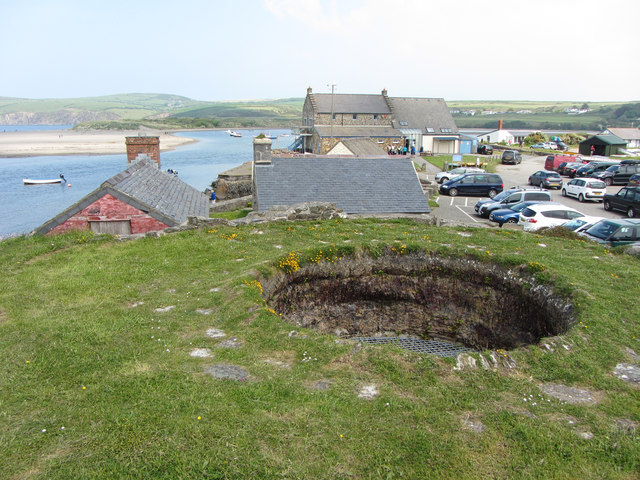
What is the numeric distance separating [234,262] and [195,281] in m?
1.58

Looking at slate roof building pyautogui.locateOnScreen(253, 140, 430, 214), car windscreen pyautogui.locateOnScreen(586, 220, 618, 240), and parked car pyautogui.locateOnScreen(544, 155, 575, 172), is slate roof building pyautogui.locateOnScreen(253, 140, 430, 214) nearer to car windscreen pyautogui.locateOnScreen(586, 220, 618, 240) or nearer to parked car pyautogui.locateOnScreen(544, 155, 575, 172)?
car windscreen pyautogui.locateOnScreen(586, 220, 618, 240)

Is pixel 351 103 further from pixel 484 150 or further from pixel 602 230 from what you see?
pixel 602 230

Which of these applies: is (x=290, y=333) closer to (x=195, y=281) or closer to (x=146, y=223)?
(x=195, y=281)

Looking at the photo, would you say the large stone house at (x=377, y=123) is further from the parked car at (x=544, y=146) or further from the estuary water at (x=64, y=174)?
the parked car at (x=544, y=146)

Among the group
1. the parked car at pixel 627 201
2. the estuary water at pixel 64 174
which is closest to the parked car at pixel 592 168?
the parked car at pixel 627 201

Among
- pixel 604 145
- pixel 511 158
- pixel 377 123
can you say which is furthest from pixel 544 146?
pixel 377 123

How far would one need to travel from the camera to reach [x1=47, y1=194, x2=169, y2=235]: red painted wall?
16.4 metres

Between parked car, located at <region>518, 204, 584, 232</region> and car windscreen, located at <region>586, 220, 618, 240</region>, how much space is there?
3.67 m

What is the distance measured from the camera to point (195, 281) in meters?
11.6

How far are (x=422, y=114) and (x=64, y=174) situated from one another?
181 feet

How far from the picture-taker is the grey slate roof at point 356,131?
65.6m

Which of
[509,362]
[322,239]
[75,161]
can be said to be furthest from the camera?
[75,161]

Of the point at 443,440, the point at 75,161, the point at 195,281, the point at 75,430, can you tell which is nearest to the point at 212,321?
the point at 195,281

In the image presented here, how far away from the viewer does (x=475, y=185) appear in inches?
1484
